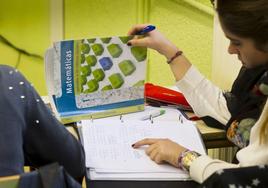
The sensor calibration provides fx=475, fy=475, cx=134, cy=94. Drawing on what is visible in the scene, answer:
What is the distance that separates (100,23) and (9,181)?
5.72 ft

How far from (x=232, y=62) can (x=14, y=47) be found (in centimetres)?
114

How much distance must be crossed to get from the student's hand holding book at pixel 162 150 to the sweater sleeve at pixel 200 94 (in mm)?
290

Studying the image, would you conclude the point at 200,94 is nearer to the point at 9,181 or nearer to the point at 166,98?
the point at 166,98

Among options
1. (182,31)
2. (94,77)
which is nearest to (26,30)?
(182,31)

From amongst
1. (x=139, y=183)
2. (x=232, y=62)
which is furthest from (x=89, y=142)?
(x=232, y=62)

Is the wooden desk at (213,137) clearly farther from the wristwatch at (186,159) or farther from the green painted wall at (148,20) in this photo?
the green painted wall at (148,20)

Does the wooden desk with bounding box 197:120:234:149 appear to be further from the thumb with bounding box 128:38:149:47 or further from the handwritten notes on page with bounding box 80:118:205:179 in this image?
the thumb with bounding box 128:38:149:47

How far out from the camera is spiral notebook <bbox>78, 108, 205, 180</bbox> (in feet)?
3.68

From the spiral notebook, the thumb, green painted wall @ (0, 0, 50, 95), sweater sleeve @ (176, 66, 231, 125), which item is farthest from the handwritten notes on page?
green painted wall @ (0, 0, 50, 95)

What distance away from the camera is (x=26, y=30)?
2.34 metres

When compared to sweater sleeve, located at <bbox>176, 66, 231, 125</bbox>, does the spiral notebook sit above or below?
below

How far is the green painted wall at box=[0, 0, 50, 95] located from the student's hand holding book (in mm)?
1281

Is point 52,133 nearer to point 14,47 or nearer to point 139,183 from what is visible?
point 139,183

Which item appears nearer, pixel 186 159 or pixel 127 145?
pixel 186 159
